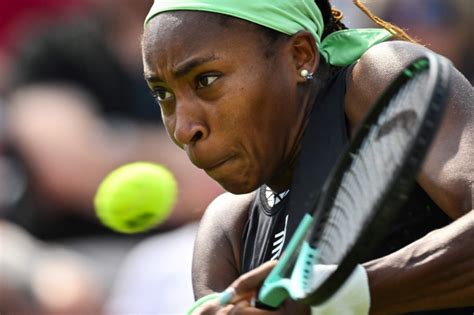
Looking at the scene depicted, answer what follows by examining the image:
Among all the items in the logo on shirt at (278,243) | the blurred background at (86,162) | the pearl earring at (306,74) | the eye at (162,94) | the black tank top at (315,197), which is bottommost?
the blurred background at (86,162)

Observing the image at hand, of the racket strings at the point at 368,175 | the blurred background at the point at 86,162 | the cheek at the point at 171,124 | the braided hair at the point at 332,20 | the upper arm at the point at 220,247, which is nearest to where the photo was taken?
the racket strings at the point at 368,175

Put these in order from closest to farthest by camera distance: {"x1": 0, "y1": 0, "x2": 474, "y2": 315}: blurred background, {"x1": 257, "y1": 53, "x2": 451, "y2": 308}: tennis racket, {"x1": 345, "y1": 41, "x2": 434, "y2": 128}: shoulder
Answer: {"x1": 257, "y1": 53, "x2": 451, "y2": 308}: tennis racket
{"x1": 345, "y1": 41, "x2": 434, "y2": 128}: shoulder
{"x1": 0, "y1": 0, "x2": 474, "y2": 315}: blurred background

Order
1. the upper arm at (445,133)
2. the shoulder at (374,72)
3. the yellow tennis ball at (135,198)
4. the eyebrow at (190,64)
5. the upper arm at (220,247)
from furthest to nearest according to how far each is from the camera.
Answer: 1. the yellow tennis ball at (135,198)
2. the upper arm at (220,247)
3. the eyebrow at (190,64)
4. the shoulder at (374,72)
5. the upper arm at (445,133)

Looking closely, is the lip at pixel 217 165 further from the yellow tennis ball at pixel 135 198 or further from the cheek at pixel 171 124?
the yellow tennis ball at pixel 135 198

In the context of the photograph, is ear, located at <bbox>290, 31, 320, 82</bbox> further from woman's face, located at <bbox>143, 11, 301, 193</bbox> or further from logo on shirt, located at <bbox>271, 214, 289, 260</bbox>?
logo on shirt, located at <bbox>271, 214, 289, 260</bbox>

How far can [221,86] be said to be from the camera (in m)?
3.78

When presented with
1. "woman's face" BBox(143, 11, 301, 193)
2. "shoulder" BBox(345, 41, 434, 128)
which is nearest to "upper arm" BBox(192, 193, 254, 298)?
"woman's face" BBox(143, 11, 301, 193)

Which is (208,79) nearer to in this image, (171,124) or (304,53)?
(171,124)

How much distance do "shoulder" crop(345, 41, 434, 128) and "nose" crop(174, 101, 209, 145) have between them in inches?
17.5

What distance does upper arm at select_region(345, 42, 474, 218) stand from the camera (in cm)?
346

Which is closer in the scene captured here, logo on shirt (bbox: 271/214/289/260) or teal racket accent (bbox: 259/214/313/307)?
teal racket accent (bbox: 259/214/313/307)

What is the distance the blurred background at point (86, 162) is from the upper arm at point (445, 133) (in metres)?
1.57

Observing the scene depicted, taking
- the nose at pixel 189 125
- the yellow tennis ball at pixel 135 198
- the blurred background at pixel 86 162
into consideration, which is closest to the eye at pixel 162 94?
the nose at pixel 189 125

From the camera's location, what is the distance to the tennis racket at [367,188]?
9.36 ft
